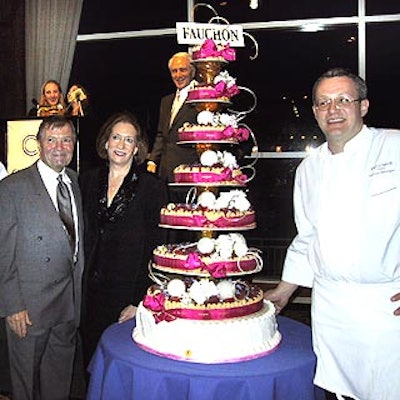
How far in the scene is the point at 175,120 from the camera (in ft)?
12.6

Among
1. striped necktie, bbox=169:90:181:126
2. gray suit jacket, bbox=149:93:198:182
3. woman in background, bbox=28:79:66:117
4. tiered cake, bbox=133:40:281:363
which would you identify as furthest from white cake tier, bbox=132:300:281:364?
woman in background, bbox=28:79:66:117

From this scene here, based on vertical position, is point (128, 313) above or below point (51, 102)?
below

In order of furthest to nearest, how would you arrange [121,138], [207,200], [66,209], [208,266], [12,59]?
1. [12,59]
2. [66,209]
3. [121,138]
4. [207,200]
5. [208,266]

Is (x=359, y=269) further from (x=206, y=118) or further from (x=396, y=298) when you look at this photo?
(x=206, y=118)

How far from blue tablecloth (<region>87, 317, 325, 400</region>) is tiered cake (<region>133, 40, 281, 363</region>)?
2.4 inches

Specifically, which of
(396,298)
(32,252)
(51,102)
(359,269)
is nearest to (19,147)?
(51,102)

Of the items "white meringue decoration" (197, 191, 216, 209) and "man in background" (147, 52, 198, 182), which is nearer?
"white meringue decoration" (197, 191, 216, 209)

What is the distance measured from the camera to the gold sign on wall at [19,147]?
3.83 m

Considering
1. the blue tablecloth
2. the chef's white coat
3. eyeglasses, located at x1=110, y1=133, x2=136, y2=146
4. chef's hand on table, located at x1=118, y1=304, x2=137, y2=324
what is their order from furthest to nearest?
eyeglasses, located at x1=110, y1=133, x2=136, y2=146
chef's hand on table, located at x1=118, y1=304, x2=137, y2=324
the chef's white coat
the blue tablecloth

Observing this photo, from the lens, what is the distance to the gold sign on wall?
383cm

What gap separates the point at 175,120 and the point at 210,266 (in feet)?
6.88

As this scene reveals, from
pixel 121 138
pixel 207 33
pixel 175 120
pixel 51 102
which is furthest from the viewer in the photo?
pixel 51 102

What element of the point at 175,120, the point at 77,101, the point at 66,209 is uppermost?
the point at 77,101

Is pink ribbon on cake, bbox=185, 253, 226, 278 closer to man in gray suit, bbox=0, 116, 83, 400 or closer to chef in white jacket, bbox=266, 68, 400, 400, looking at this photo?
chef in white jacket, bbox=266, 68, 400, 400
